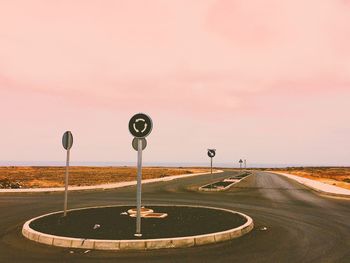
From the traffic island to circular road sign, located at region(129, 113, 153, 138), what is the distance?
91.8 inches

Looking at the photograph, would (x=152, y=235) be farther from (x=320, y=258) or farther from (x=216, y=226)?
(x=320, y=258)

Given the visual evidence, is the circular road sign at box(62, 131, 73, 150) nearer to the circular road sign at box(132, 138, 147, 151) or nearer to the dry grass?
the circular road sign at box(132, 138, 147, 151)

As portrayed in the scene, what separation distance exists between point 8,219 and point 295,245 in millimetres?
8865

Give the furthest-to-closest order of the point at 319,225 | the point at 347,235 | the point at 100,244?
1. the point at 319,225
2. the point at 347,235
3. the point at 100,244

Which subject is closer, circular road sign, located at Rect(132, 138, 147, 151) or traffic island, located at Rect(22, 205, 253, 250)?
traffic island, located at Rect(22, 205, 253, 250)

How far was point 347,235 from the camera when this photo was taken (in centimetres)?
926

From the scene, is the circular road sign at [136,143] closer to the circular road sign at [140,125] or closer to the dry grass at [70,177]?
A: the circular road sign at [140,125]

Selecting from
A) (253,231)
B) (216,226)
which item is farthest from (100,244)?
(253,231)

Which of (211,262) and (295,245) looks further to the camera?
(295,245)

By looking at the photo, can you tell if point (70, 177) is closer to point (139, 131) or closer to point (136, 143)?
point (136, 143)

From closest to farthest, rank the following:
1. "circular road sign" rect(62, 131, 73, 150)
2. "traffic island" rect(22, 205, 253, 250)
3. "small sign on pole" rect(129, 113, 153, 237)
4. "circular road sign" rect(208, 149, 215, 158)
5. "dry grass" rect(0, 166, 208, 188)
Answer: "traffic island" rect(22, 205, 253, 250) → "small sign on pole" rect(129, 113, 153, 237) → "circular road sign" rect(62, 131, 73, 150) → "circular road sign" rect(208, 149, 215, 158) → "dry grass" rect(0, 166, 208, 188)

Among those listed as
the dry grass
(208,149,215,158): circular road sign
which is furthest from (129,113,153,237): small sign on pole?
the dry grass

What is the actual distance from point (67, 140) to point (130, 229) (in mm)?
3690

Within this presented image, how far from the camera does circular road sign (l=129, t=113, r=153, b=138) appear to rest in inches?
328
